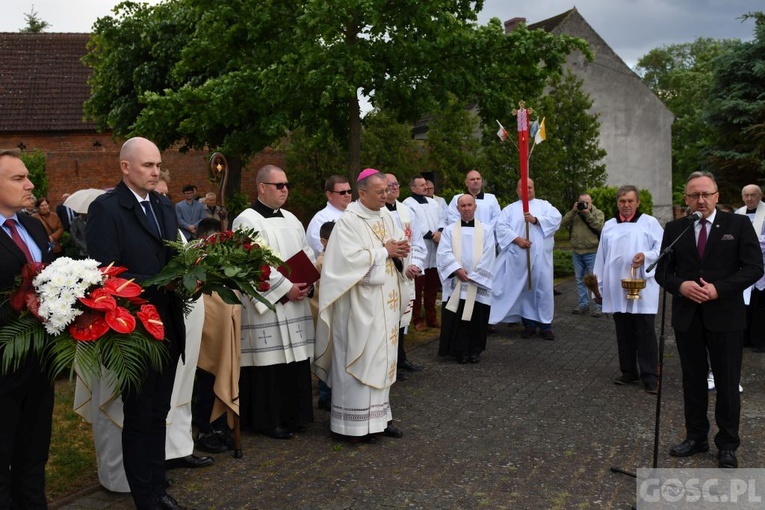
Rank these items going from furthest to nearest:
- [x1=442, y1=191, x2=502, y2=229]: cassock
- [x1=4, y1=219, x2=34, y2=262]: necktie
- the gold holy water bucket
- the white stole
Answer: [x1=442, y1=191, x2=502, y2=229]: cassock
the white stole
the gold holy water bucket
[x1=4, y1=219, x2=34, y2=262]: necktie

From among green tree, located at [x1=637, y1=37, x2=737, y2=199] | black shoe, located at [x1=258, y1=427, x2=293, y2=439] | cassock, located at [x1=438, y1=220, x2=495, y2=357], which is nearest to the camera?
black shoe, located at [x1=258, y1=427, x2=293, y2=439]

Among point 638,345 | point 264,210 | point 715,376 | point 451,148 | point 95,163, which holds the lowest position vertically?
point 638,345

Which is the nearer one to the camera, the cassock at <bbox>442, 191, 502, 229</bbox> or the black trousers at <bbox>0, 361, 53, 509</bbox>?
the black trousers at <bbox>0, 361, 53, 509</bbox>

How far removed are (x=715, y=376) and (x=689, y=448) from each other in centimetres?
61

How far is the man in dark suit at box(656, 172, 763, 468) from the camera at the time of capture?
593cm

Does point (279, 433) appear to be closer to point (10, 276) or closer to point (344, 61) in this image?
point (10, 276)

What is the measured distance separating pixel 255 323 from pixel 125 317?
8.76ft

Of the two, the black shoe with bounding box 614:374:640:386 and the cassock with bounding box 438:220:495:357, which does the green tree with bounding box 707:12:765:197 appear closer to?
the cassock with bounding box 438:220:495:357

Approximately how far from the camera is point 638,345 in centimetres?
841

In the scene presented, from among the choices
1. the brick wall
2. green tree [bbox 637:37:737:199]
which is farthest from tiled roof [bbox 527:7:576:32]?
the brick wall

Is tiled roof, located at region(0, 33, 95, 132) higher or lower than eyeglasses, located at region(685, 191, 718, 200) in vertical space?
higher

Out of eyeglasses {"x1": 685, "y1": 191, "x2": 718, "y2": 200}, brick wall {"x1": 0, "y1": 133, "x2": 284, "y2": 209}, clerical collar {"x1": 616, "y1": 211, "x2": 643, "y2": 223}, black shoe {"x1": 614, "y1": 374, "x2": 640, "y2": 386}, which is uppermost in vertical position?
Result: brick wall {"x1": 0, "y1": 133, "x2": 284, "y2": 209}

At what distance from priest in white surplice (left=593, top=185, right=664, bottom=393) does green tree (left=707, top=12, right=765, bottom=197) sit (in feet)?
56.8

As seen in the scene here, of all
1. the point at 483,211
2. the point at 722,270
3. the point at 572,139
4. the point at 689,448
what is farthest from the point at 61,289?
the point at 572,139
